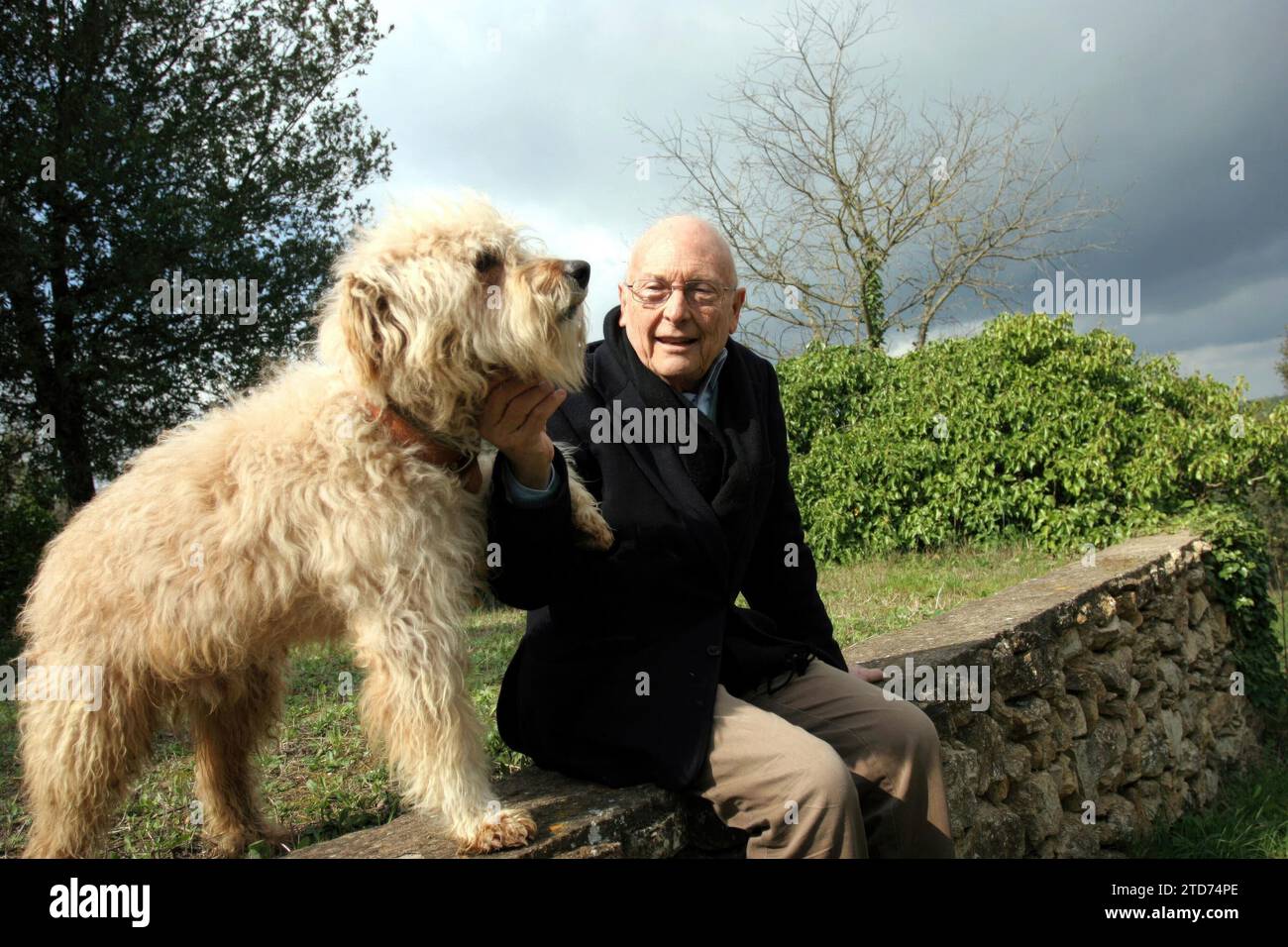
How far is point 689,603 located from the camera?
110 inches

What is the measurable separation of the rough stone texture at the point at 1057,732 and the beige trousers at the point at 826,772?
0.24 metres

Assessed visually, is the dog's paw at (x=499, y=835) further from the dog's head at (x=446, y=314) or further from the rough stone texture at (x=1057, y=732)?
the dog's head at (x=446, y=314)

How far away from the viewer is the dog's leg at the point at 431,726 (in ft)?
7.36

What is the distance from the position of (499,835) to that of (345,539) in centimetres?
88

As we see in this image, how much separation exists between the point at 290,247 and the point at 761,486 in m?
10.2

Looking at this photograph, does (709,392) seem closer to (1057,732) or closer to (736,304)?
(736,304)

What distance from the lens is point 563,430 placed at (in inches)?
121

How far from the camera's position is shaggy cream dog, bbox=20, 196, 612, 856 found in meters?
2.31

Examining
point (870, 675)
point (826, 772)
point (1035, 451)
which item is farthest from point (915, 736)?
point (1035, 451)

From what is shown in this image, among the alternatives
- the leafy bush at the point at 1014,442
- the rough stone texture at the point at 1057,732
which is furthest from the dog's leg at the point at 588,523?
the leafy bush at the point at 1014,442

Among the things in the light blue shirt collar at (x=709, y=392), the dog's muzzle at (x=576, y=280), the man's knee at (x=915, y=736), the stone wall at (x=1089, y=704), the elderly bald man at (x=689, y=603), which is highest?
the dog's muzzle at (x=576, y=280)

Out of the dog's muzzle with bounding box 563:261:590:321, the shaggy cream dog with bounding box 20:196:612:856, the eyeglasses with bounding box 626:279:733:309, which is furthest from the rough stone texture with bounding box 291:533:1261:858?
the eyeglasses with bounding box 626:279:733:309

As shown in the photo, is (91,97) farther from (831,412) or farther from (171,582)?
(171,582)
